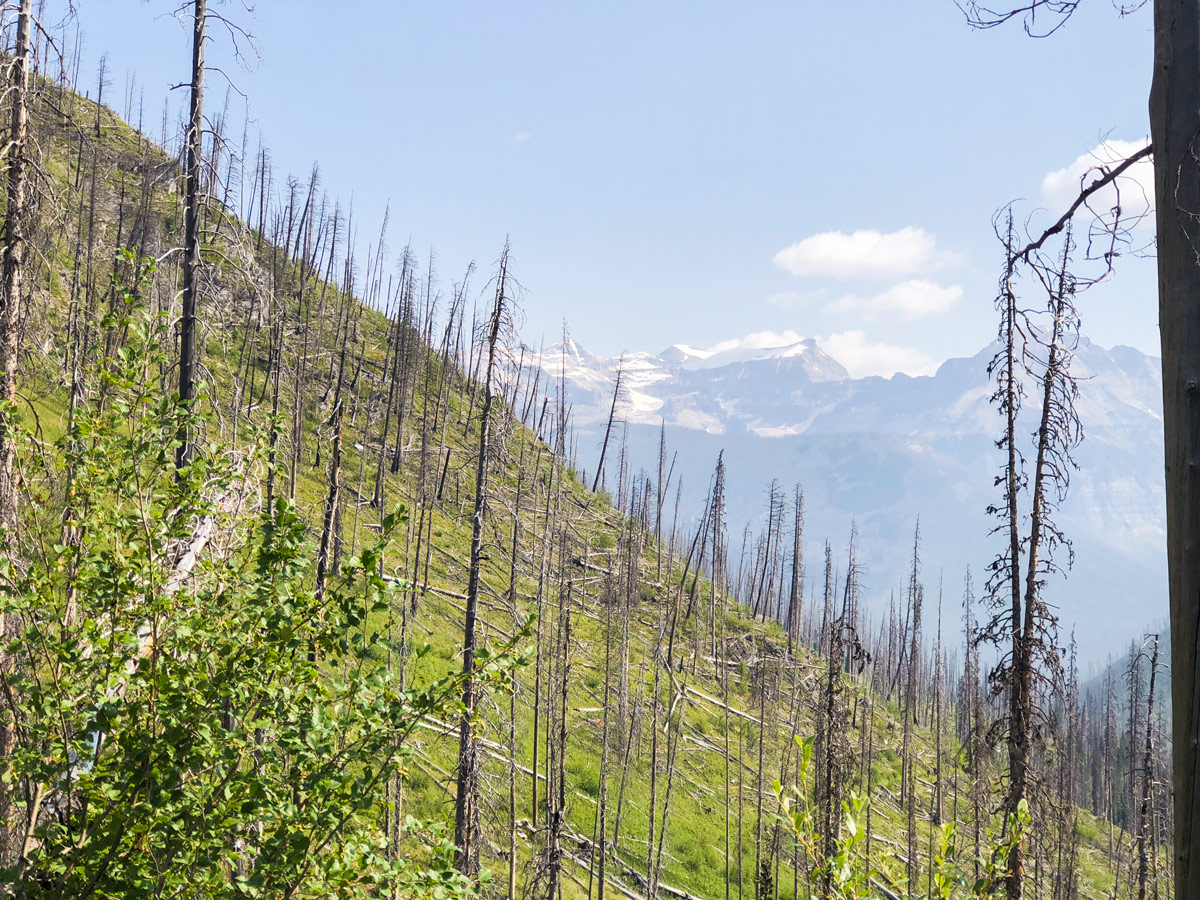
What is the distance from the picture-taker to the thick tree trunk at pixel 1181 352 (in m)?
2.49

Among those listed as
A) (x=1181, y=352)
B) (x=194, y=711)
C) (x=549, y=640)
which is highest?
(x=1181, y=352)

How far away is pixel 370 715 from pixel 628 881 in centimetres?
3165

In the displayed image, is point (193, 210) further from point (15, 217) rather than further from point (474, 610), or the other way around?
point (474, 610)

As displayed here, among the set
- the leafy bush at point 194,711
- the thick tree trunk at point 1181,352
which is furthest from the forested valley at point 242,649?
the thick tree trunk at point 1181,352

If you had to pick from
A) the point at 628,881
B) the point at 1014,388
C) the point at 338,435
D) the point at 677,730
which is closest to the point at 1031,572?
the point at 1014,388

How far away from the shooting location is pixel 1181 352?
2.64 meters

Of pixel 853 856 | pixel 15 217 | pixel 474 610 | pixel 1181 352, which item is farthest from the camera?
pixel 474 610

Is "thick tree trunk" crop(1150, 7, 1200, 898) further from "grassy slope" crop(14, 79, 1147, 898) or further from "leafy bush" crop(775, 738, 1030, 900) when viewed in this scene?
"grassy slope" crop(14, 79, 1147, 898)

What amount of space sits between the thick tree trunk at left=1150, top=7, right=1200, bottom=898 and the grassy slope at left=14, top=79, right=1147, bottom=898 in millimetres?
10649

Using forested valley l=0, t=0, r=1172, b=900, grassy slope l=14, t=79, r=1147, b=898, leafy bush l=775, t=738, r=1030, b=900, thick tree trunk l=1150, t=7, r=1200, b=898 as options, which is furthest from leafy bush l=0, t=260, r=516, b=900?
grassy slope l=14, t=79, r=1147, b=898

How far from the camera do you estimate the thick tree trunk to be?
2494mm

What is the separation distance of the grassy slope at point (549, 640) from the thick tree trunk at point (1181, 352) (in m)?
10.6

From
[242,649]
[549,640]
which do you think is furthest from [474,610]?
[549,640]

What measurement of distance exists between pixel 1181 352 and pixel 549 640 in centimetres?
3725
